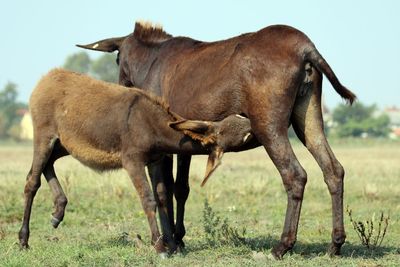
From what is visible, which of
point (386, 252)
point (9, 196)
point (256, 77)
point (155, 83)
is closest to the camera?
point (256, 77)

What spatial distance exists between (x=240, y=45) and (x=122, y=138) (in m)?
1.74

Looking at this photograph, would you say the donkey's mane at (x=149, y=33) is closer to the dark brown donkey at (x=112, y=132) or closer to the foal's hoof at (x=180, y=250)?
the dark brown donkey at (x=112, y=132)

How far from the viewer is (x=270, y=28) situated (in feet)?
29.2

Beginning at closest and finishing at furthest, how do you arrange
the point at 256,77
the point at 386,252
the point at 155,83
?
the point at 256,77 < the point at 386,252 < the point at 155,83

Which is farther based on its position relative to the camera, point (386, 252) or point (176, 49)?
point (176, 49)

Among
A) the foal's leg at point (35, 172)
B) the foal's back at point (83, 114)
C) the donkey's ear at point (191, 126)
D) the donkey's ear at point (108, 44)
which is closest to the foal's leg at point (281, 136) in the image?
the donkey's ear at point (191, 126)

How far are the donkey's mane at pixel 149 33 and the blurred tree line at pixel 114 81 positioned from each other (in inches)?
2473

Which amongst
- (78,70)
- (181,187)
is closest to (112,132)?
(181,187)

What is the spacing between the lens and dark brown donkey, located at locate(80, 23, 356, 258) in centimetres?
840

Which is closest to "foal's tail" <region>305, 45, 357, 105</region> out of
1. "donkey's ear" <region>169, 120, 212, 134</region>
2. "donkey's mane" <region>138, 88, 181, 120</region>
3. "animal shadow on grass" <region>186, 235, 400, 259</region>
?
"donkey's ear" <region>169, 120, 212, 134</region>

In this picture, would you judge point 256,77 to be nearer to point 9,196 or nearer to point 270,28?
point 270,28

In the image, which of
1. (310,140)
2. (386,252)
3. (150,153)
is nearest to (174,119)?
(150,153)

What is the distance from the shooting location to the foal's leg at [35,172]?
9.37 meters

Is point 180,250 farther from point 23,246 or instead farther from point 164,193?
point 23,246
